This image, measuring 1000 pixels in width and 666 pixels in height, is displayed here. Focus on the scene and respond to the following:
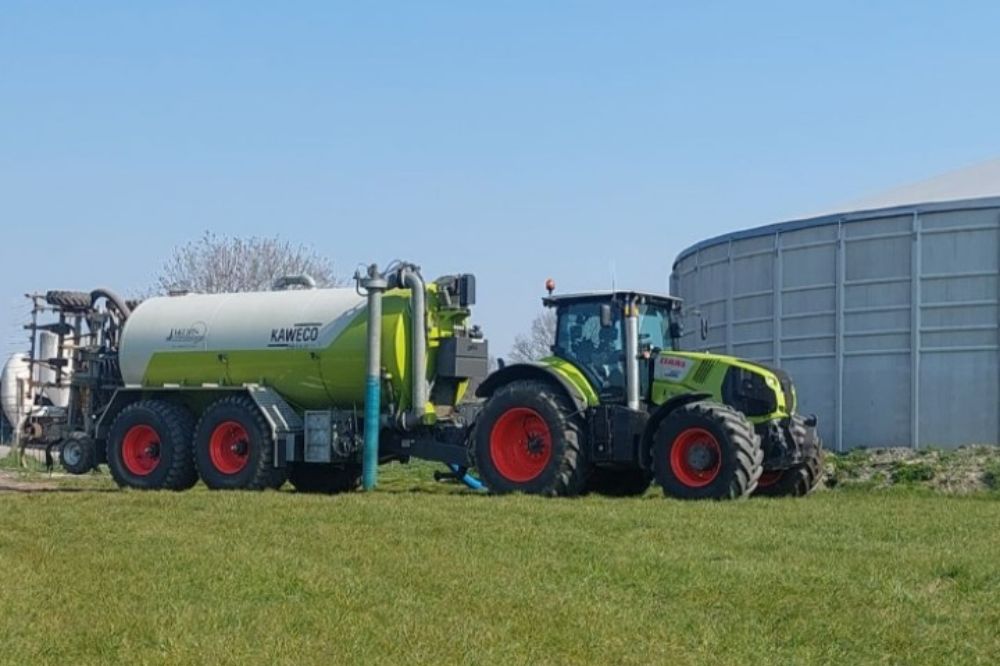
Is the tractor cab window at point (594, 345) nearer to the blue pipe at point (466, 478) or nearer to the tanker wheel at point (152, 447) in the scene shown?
the blue pipe at point (466, 478)

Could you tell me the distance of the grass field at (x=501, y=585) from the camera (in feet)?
27.2

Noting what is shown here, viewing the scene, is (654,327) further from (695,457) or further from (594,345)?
(695,457)

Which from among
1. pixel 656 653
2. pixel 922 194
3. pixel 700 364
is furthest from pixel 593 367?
pixel 922 194

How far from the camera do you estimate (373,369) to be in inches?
749

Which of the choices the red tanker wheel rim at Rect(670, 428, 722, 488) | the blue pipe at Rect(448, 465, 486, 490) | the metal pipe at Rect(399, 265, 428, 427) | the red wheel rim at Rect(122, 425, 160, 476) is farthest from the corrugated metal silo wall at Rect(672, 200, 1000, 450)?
the red wheel rim at Rect(122, 425, 160, 476)

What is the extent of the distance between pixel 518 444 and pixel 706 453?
259 cm

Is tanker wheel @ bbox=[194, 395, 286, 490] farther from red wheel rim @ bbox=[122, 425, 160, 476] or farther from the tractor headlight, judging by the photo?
the tractor headlight

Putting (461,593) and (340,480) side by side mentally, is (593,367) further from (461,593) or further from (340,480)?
(461,593)

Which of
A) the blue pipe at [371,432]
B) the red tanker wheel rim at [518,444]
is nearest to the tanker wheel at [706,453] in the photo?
the red tanker wheel rim at [518,444]

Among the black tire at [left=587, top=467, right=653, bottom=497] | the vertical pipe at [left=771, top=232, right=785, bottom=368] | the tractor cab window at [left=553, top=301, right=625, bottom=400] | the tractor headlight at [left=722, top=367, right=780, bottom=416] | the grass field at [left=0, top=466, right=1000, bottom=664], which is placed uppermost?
the vertical pipe at [left=771, top=232, right=785, bottom=368]

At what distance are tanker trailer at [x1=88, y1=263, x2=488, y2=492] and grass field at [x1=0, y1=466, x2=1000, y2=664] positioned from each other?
15.8 feet

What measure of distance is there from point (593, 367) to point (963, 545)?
6699mm

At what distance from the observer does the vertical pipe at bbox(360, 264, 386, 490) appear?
19.0 meters

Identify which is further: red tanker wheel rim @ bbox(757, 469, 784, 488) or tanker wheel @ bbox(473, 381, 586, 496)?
red tanker wheel rim @ bbox(757, 469, 784, 488)
